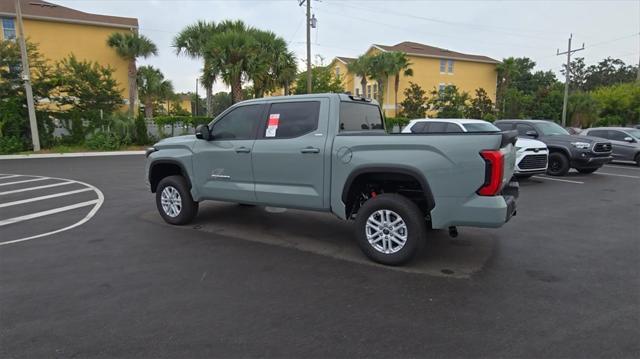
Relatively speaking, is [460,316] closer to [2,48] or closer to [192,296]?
[192,296]

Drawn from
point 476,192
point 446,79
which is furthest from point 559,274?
point 446,79

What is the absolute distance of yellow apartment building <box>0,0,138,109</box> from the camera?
2734 centimetres

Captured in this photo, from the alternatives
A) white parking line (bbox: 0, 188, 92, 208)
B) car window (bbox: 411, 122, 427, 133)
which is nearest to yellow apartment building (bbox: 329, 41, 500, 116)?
car window (bbox: 411, 122, 427, 133)

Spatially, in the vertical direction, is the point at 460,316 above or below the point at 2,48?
below

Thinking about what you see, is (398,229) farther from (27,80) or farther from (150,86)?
(150,86)

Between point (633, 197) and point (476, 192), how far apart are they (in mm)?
7463

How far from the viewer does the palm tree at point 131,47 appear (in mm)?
28672

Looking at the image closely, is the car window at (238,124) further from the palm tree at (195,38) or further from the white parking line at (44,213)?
the palm tree at (195,38)

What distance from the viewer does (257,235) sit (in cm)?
577

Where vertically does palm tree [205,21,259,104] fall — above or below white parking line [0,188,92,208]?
above

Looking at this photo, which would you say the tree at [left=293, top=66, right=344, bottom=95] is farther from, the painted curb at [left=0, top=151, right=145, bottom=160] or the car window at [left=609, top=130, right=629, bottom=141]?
the car window at [left=609, top=130, right=629, bottom=141]

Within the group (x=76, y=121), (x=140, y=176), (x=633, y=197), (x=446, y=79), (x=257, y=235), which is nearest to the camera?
(x=257, y=235)

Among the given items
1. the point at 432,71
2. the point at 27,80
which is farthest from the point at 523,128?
the point at 432,71

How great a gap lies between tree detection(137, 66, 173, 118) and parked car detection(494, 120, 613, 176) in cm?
3397
